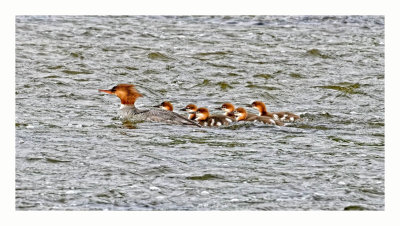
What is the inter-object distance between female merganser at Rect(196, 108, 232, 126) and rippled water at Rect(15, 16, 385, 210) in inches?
10.1

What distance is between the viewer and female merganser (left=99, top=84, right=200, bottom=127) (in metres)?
10.0

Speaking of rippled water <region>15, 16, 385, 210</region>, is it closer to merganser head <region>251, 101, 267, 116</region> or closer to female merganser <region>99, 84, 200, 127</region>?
female merganser <region>99, 84, 200, 127</region>

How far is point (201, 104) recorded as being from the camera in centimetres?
1141

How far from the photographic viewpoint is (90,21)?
16031 millimetres

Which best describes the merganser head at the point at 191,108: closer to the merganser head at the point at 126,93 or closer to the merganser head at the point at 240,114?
the merganser head at the point at 240,114

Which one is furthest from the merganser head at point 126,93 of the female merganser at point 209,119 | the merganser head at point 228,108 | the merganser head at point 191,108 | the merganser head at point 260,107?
the merganser head at point 260,107

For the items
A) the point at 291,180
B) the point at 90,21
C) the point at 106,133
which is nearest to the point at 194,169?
the point at 291,180

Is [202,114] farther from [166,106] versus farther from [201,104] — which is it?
[201,104]

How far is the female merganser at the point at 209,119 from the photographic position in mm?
10031

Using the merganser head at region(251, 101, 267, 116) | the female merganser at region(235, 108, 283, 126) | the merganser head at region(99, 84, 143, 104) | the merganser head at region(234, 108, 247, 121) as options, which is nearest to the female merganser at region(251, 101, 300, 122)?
the merganser head at region(251, 101, 267, 116)

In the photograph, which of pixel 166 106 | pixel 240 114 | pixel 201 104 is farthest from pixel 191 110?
pixel 201 104

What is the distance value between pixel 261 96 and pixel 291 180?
4776mm

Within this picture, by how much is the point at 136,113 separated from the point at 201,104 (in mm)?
1335

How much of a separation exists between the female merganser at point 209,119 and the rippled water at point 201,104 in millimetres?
256
